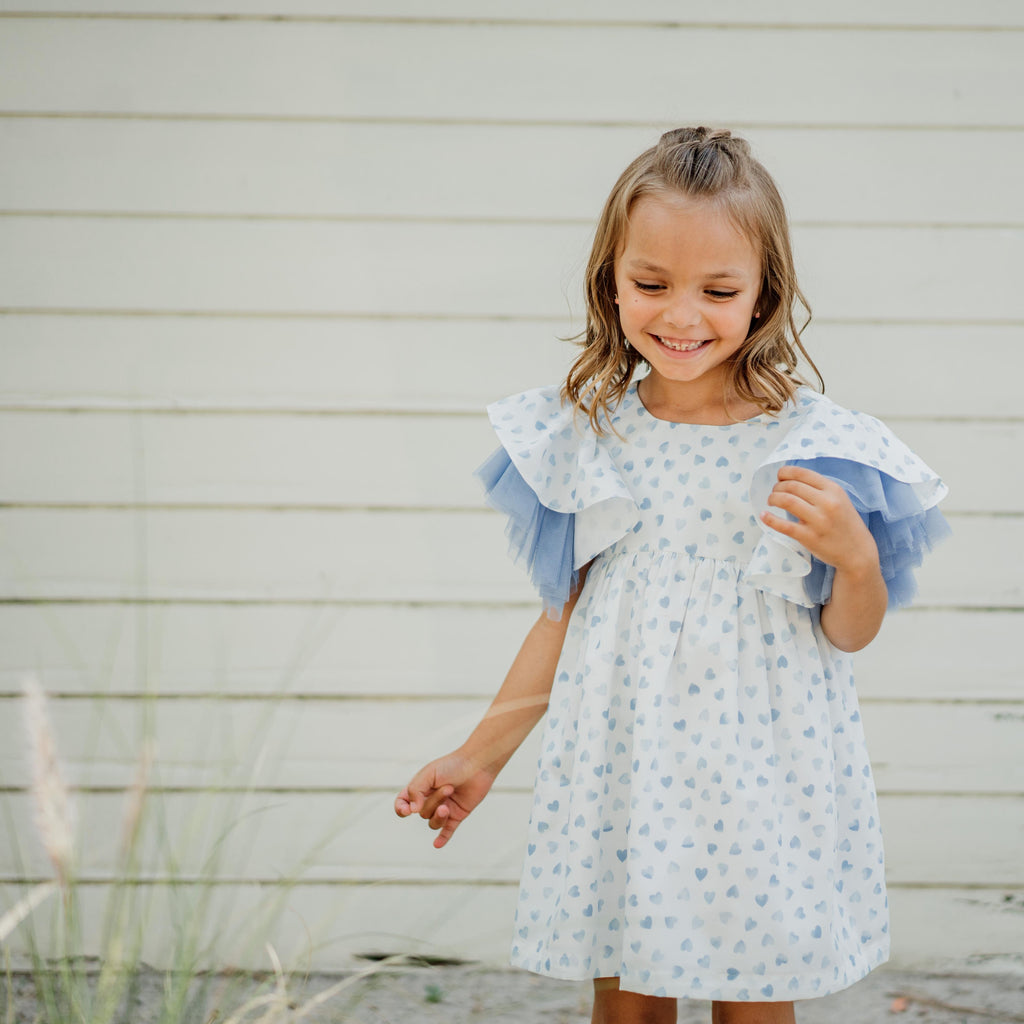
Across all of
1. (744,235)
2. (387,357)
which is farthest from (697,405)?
(387,357)

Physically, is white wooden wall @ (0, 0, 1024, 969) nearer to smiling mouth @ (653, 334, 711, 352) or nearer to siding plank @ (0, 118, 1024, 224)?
siding plank @ (0, 118, 1024, 224)

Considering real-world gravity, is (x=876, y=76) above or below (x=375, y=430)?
above

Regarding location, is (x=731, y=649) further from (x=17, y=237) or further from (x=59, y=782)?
(x=17, y=237)

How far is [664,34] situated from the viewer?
232 centimetres

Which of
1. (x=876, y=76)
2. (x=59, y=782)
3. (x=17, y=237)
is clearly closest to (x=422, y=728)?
(x=17, y=237)

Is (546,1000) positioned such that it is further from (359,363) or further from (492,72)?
(492,72)

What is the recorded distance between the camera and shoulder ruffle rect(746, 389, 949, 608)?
4.21ft

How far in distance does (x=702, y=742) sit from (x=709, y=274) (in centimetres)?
56

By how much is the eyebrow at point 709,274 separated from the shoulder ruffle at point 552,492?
24cm

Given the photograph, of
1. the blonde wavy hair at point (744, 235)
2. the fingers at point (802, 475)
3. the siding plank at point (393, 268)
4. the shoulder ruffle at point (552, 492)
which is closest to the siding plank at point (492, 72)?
the siding plank at point (393, 268)

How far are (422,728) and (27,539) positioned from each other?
97cm

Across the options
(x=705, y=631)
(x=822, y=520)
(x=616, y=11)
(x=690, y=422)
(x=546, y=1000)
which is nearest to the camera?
(x=822, y=520)

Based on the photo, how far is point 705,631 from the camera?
4.30ft

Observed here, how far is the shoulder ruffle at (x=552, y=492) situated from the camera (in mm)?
1393
